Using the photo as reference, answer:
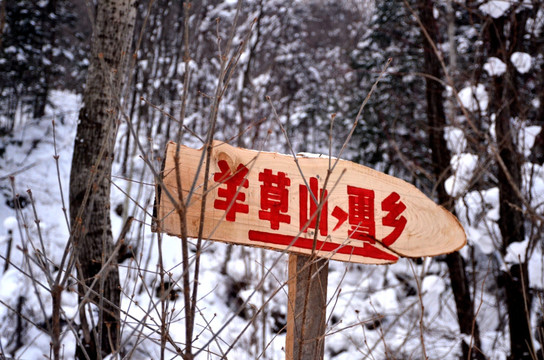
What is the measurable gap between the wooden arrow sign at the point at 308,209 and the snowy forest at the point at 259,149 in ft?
0.50

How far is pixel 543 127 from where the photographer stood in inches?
132

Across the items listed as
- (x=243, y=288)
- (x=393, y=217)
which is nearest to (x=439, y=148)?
(x=393, y=217)

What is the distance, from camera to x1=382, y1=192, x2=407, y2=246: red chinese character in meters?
1.64

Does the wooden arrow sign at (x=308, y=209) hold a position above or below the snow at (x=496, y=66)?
below

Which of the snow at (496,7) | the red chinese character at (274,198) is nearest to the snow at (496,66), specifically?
the snow at (496,7)

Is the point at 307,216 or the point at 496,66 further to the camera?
the point at 496,66

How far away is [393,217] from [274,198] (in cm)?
51

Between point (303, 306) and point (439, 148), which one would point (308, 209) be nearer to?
point (303, 306)

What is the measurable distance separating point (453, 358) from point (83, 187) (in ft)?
17.1

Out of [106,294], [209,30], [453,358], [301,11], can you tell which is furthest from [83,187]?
[301,11]

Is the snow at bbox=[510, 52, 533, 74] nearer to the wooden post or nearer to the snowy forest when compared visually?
the snowy forest

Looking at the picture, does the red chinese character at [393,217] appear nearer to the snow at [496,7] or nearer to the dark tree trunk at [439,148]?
the snow at [496,7]

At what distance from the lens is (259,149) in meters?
1.62

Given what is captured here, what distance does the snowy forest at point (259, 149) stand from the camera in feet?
4.02
